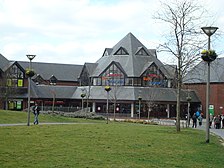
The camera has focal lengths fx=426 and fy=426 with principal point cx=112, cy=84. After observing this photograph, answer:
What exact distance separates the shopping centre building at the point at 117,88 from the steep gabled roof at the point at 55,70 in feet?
45.1

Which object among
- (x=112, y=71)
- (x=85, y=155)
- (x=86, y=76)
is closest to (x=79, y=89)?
(x=86, y=76)

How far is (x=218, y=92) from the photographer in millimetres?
74562

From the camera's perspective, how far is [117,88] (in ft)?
244

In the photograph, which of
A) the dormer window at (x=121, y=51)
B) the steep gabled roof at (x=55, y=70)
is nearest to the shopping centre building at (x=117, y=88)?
the dormer window at (x=121, y=51)

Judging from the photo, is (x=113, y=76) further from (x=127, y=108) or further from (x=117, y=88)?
(x=127, y=108)

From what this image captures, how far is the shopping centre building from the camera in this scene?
72.0 metres

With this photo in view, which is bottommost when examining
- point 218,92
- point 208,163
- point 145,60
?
point 208,163

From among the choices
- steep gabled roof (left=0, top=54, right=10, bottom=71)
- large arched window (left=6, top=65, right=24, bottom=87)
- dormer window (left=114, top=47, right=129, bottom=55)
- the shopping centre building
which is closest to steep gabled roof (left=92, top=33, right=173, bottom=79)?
the shopping centre building

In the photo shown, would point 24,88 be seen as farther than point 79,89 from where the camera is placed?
No

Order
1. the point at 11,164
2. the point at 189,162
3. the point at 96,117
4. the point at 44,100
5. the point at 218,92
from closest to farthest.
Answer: the point at 11,164 → the point at 189,162 → the point at 96,117 → the point at 218,92 → the point at 44,100

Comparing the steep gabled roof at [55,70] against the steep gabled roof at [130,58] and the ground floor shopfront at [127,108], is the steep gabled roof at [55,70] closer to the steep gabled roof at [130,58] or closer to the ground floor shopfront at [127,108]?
the steep gabled roof at [130,58]

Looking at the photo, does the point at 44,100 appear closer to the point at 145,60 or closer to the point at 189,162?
the point at 145,60

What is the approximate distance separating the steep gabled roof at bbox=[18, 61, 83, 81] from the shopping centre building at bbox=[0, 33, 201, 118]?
13.8m

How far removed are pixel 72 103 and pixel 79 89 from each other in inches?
120
